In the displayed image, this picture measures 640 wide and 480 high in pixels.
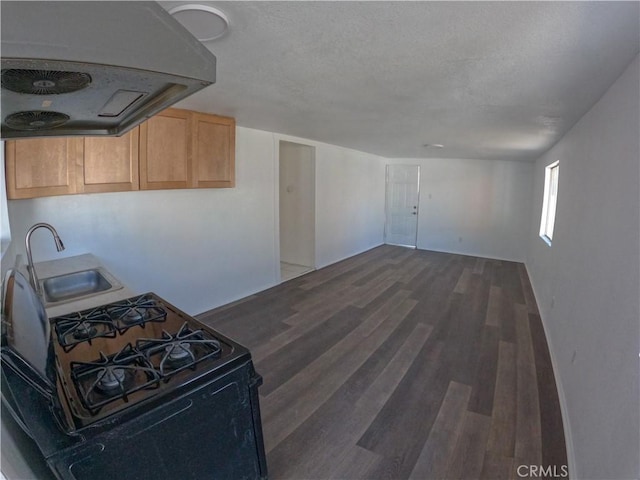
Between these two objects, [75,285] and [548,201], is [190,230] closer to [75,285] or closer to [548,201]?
[75,285]

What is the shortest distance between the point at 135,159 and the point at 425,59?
2.39m

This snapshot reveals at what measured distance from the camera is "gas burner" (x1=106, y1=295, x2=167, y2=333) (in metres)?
1.51

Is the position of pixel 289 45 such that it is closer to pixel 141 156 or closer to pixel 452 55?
pixel 452 55

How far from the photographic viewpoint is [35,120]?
3.28ft

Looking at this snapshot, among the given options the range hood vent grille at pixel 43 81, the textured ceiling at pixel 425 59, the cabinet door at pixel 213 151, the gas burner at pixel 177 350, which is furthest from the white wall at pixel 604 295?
the cabinet door at pixel 213 151

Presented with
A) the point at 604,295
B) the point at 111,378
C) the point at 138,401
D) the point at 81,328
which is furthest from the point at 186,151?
the point at 604,295

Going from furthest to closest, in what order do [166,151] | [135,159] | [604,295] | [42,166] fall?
[166,151]
[135,159]
[42,166]
[604,295]

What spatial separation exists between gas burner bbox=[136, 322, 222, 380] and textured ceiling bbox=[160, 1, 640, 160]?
1272 mm

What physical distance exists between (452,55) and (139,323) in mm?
1933

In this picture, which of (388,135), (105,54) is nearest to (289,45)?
(105,54)

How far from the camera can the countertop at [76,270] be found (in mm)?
1721

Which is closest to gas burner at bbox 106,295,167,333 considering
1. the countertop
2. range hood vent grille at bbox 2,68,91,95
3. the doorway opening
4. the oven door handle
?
the countertop

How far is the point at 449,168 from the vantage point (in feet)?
24.2

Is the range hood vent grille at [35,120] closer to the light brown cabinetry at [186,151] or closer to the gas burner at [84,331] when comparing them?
the gas burner at [84,331]
